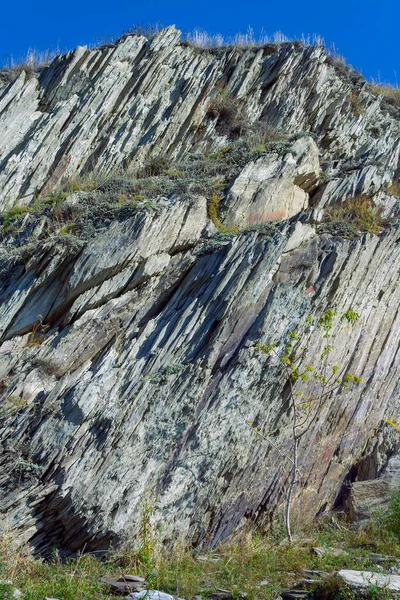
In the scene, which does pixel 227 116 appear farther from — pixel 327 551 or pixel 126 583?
pixel 126 583

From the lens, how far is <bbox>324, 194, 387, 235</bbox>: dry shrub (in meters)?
12.0

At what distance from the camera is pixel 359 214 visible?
12.3 meters

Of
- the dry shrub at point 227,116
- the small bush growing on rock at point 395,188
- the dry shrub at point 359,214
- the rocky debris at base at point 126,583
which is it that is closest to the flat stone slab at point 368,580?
the rocky debris at base at point 126,583

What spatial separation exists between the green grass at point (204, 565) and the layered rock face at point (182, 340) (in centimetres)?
34

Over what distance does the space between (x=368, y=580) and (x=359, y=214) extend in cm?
773

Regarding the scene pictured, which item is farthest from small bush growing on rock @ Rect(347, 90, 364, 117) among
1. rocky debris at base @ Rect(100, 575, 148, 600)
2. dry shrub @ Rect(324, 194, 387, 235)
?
rocky debris at base @ Rect(100, 575, 148, 600)

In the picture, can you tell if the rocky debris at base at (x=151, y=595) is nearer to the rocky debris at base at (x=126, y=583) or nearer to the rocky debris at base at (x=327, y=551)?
the rocky debris at base at (x=126, y=583)

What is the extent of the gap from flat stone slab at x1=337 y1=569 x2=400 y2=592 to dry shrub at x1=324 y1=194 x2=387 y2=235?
22.3 feet

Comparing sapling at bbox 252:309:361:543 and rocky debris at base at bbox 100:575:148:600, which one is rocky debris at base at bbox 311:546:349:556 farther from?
rocky debris at base at bbox 100:575:148:600

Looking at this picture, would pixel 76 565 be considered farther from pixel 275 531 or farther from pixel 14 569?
pixel 275 531

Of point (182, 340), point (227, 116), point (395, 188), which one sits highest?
point (227, 116)

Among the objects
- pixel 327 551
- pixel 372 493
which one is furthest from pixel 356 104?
pixel 327 551

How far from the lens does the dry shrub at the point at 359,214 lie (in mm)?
11961

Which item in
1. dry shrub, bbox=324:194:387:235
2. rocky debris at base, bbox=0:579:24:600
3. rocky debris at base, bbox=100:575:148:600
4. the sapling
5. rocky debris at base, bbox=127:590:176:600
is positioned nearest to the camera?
rocky debris at base, bbox=0:579:24:600
